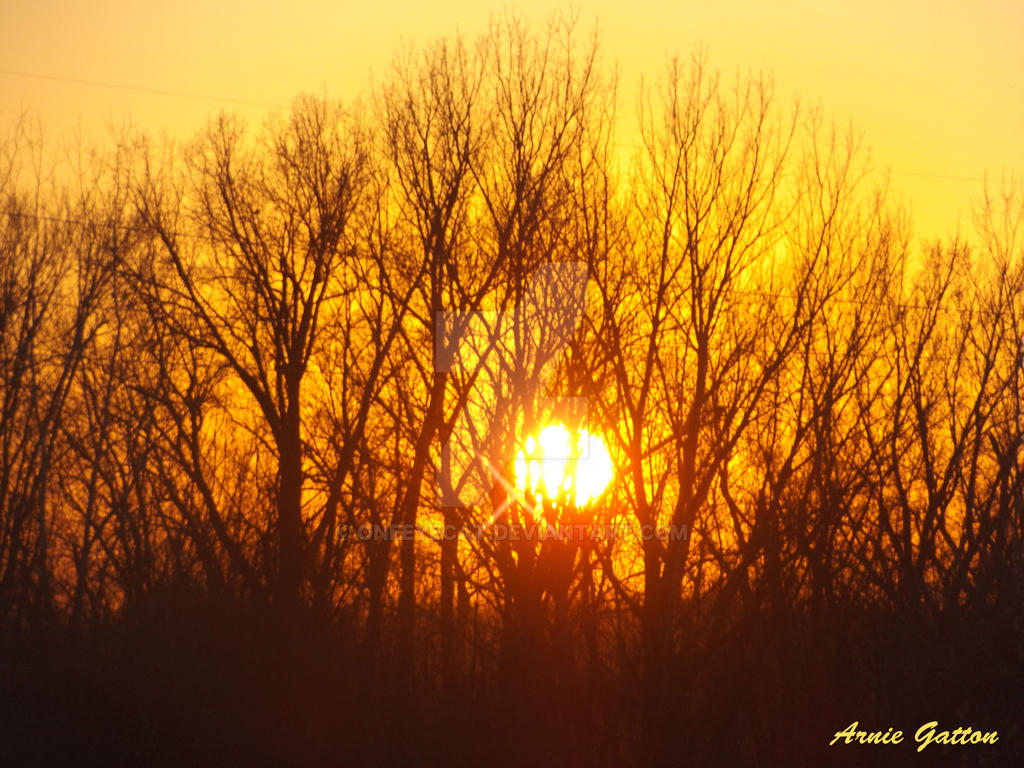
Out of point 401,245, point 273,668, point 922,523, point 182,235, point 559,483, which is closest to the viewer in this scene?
point 559,483

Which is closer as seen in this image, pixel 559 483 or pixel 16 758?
pixel 16 758

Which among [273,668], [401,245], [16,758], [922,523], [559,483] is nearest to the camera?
[16,758]

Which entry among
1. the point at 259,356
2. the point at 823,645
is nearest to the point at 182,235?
the point at 259,356

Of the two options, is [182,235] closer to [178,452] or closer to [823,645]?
[178,452]

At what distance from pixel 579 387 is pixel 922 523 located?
396 inches

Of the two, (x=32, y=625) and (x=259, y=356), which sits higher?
(x=259, y=356)

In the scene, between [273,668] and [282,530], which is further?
[282,530]

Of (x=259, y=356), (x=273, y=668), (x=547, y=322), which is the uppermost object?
(x=259, y=356)

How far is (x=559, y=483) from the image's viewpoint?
14648 mm

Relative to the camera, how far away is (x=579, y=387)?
14922mm

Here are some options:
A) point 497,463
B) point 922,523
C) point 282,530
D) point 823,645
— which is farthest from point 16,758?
point 922,523

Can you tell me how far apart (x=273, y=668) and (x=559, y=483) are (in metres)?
5.70

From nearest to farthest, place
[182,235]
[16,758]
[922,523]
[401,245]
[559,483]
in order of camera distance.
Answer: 1. [16,758]
2. [559,483]
3. [401,245]
4. [182,235]
5. [922,523]

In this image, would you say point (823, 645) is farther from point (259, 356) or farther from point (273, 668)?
point (259, 356)
